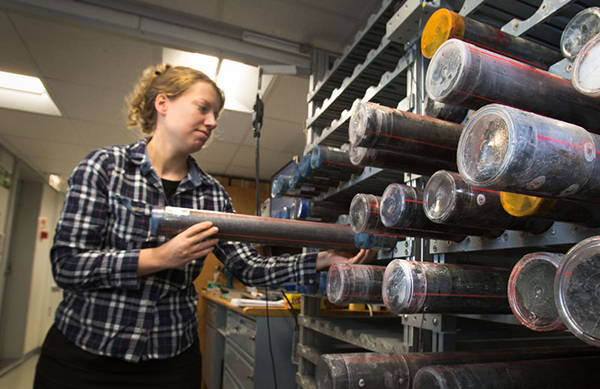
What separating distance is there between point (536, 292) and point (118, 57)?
255 cm

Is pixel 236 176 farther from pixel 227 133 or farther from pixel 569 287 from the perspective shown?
pixel 569 287

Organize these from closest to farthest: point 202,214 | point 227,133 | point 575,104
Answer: point 575,104, point 202,214, point 227,133

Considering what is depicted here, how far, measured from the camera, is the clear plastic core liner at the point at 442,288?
0.56 meters

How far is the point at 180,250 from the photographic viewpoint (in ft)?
3.03

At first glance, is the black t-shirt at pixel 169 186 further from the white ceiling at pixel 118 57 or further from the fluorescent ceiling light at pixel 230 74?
the fluorescent ceiling light at pixel 230 74

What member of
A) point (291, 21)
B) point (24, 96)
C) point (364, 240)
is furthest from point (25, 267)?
point (364, 240)

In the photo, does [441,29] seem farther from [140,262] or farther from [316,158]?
[140,262]

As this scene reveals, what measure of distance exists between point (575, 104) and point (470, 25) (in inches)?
8.9

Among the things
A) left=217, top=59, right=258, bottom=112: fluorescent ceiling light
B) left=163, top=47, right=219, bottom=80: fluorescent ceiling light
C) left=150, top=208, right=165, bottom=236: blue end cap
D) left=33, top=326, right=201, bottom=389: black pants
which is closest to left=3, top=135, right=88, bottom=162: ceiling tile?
left=217, top=59, right=258, bottom=112: fluorescent ceiling light

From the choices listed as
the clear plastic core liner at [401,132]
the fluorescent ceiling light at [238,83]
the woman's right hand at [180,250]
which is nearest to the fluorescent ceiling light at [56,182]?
the fluorescent ceiling light at [238,83]

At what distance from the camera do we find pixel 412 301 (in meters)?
0.55

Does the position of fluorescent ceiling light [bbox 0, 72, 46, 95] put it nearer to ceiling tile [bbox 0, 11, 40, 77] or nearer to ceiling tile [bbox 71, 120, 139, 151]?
ceiling tile [bbox 71, 120, 139, 151]

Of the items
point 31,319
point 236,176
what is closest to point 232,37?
point 236,176

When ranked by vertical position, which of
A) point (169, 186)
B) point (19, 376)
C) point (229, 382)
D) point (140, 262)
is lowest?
point (19, 376)
